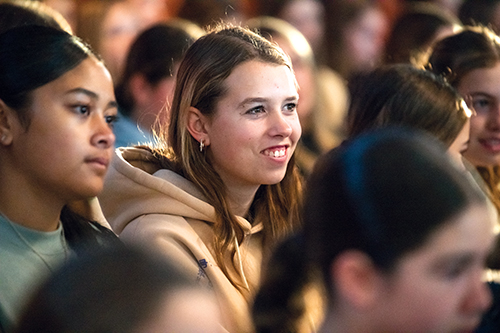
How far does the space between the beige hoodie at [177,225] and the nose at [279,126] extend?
0.98 ft

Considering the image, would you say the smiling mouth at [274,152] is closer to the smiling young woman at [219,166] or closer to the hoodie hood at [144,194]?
the smiling young woman at [219,166]

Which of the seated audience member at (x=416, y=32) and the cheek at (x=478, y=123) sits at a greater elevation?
the cheek at (x=478, y=123)

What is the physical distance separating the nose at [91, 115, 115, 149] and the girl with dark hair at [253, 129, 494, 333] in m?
0.88

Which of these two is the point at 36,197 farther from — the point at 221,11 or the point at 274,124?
the point at 221,11

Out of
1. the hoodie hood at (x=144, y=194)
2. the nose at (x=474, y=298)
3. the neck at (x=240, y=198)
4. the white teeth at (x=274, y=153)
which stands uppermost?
the nose at (x=474, y=298)

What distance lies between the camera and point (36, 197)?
1908 millimetres

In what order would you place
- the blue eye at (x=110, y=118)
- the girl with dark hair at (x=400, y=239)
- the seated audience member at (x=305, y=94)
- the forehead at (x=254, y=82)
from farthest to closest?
1. the seated audience member at (x=305, y=94)
2. the forehead at (x=254, y=82)
3. the blue eye at (x=110, y=118)
4. the girl with dark hair at (x=400, y=239)

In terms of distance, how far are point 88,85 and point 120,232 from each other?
0.55m

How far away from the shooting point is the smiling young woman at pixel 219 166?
2205 mm

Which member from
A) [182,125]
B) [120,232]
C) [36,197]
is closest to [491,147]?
[182,125]

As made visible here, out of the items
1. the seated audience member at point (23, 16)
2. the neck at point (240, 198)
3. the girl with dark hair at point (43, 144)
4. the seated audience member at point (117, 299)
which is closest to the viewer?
the seated audience member at point (117, 299)

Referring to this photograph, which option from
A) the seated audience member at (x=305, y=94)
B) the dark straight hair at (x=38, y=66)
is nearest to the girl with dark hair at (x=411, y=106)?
the dark straight hair at (x=38, y=66)

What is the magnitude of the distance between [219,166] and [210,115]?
17 centimetres

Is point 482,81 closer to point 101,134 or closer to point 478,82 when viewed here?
point 478,82
